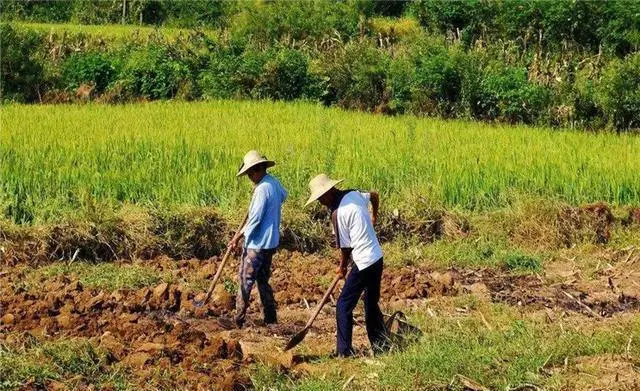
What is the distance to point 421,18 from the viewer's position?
2486 centimetres

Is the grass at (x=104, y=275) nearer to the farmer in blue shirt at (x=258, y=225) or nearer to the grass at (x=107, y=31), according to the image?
the farmer in blue shirt at (x=258, y=225)

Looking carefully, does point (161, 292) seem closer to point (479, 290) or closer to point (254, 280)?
point (254, 280)

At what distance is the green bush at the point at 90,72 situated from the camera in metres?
18.8

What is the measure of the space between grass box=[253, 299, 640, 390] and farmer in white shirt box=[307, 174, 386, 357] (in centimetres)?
28

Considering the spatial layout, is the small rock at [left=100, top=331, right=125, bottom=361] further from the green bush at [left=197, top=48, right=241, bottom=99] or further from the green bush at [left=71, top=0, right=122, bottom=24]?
the green bush at [left=71, top=0, right=122, bottom=24]

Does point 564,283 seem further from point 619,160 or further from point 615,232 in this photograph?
point 619,160

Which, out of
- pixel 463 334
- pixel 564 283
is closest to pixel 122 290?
pixel 463 334

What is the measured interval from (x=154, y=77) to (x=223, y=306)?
37.4 feet

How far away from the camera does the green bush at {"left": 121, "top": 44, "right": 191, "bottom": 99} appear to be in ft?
61.1

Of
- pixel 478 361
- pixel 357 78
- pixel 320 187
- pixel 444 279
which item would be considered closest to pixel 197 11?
pixel 357 78

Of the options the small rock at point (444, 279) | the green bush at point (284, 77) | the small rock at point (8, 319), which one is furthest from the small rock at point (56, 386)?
the green bush at point (284, 77)

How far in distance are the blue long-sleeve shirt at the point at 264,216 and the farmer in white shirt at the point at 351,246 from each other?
2.56 ft

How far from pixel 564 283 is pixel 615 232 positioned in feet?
5.52

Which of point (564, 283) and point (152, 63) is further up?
point (152, 63)
